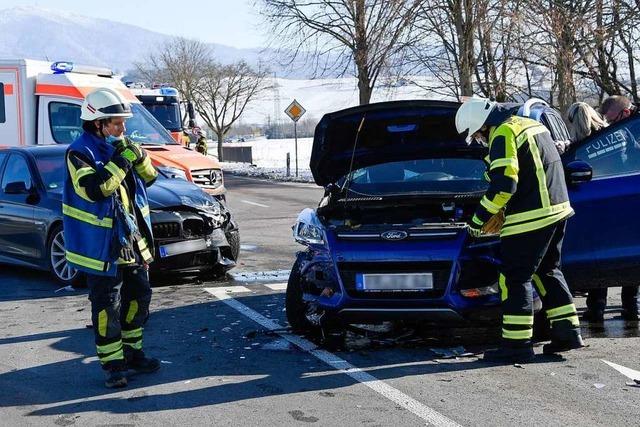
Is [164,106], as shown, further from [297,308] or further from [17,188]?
[297,308]

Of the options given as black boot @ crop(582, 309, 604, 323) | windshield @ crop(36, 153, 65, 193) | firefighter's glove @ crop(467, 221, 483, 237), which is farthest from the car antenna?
windshield @ crop(36, 153, 65, 193)

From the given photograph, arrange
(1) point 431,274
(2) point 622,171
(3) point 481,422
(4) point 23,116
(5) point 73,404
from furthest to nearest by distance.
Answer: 1. (4) point 23,116
2. (2) point 622,171
3. (1) point 431,274
4. (5) point 73,404
5. (3) point 481,422

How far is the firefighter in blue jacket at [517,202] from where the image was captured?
5469 millimetres

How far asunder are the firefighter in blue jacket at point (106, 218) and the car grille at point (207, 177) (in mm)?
8804

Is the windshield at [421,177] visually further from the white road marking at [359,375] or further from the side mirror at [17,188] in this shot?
the side mirror at [17,188]

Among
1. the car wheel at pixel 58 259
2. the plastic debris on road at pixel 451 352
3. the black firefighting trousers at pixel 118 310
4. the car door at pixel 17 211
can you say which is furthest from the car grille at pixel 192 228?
the plastic debris on road at pixel 451 352

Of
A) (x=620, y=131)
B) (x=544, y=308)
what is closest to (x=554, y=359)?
(x=544, y=308)

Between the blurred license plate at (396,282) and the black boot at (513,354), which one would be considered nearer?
the black boot at (513,354)

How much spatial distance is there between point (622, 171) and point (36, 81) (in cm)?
1162

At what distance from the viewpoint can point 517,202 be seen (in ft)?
18.3

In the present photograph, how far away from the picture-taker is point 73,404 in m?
4.98

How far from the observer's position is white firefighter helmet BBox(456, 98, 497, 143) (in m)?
5.60

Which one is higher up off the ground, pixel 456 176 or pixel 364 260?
pixel 456 176

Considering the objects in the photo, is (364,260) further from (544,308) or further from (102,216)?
(102,216)
